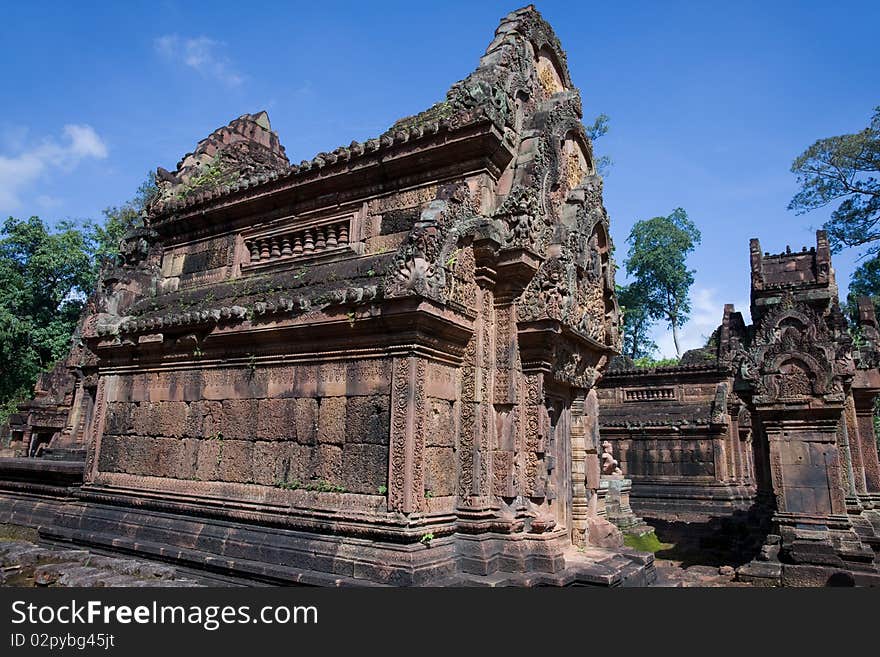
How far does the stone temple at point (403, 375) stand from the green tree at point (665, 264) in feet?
112

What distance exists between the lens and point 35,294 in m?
31.1

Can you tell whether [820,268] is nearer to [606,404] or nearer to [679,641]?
[606,404]

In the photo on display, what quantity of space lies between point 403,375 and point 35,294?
1285 inches

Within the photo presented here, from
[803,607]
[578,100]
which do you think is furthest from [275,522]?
[578,100]

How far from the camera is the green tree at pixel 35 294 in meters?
28.9

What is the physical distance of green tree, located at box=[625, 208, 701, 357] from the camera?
43.8m

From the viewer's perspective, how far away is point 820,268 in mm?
21203

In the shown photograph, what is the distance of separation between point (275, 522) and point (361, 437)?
140 cm

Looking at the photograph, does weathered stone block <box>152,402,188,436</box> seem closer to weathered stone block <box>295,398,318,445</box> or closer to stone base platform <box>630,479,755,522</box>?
weathered stone block <box>295,398,318,445</box>

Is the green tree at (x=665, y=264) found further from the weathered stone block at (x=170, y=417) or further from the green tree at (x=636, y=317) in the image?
the weathered stone block at (x=170, y=417)

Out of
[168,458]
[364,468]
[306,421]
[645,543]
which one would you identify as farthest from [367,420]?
[645,543]

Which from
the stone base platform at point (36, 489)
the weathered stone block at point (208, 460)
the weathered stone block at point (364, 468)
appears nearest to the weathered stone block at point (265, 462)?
the weathered stone block at point (208, 460)

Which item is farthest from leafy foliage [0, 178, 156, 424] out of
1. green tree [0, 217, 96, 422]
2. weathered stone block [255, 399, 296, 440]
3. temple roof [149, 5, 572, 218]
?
weathered stone block [255, 399, 296, 440]

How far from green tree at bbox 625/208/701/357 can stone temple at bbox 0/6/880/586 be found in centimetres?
3422
